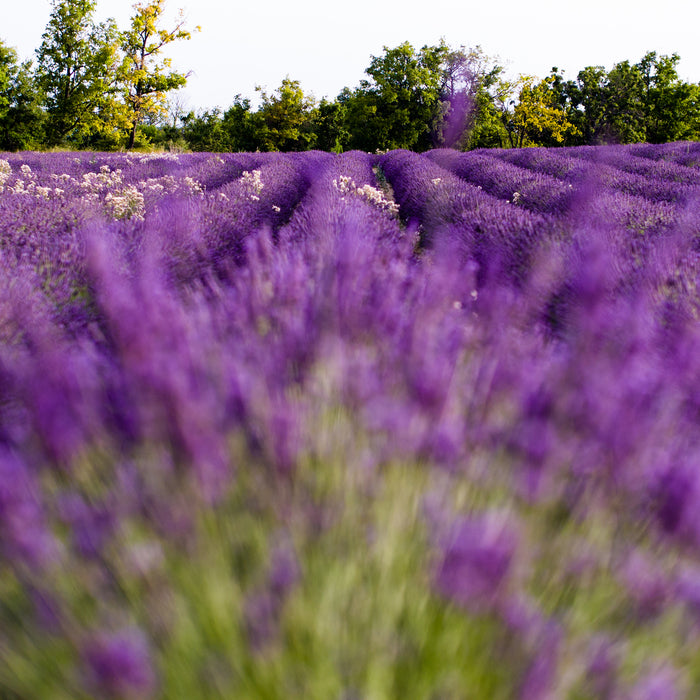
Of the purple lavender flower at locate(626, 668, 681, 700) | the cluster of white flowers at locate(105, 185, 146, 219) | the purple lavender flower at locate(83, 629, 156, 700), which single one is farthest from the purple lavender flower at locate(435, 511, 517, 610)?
the cluster of white flowers at locate(105, 185, 146, 219)

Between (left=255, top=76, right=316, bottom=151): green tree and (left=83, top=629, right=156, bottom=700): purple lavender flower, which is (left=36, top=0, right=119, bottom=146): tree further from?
(left=83, top=629, right=156, bottom=700): purple lavender flower

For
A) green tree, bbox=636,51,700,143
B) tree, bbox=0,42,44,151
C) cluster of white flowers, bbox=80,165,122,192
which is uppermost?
green tree, bbox=636,51,700,143

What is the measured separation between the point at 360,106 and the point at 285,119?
5.84 meters

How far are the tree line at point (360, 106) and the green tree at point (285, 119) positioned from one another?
0.25 ft

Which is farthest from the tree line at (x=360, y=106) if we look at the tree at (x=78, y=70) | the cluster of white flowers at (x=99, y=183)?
the cluster of white flowers at (x=99, y=183)

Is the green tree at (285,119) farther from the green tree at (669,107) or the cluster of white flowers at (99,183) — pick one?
the cluster of white flowers at (99,183)

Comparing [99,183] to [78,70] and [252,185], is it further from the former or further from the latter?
[78,70]

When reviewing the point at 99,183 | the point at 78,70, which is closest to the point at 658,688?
the point at 99,183

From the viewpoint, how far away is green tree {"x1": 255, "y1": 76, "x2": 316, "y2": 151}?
35.5 meters

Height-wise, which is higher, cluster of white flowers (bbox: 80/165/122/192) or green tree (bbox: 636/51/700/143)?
green tree (bbox: 636/51/700/143)

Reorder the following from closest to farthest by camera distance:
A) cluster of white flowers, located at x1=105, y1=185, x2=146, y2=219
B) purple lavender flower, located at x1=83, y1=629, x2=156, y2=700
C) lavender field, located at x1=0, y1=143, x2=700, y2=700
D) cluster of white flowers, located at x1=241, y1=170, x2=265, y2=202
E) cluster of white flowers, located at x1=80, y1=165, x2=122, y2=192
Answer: purple lavender flower, located at x1=83, y1=629, x2=156, y2=700 < lavender field, located at x1=0, y1=143, x2=700, y2=700 < cluster of white flowers, located at x1=105, y1=185, x2=146, y2=219 < cluster of white flowers, located at x1=241, y1=170, x2=265, y2=202 < cluster of white flowers, located at x1=80, y1=165, x2=122, y2=192

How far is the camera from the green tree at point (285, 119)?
35531 millimetres

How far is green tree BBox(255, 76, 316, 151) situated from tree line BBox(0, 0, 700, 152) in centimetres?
8

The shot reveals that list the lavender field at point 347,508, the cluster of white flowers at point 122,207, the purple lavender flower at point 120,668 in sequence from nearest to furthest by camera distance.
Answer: the purple lavender flower at point 120,668 → the lavender field at point 347,508 → the cluster of white flowers at point 122,207
